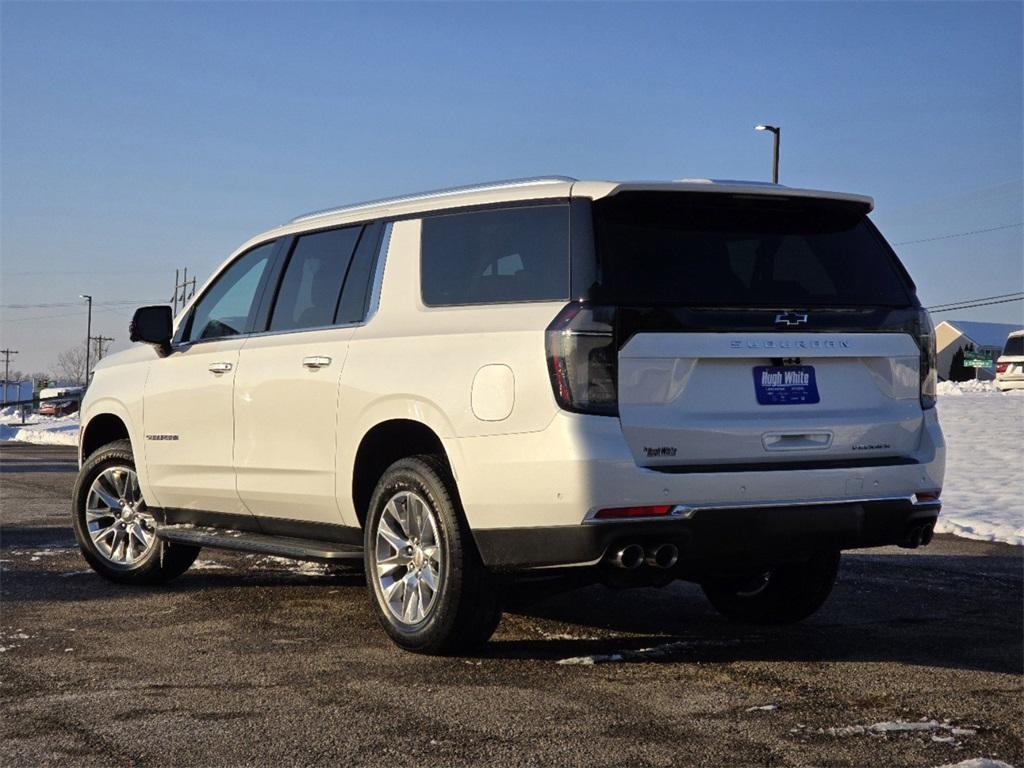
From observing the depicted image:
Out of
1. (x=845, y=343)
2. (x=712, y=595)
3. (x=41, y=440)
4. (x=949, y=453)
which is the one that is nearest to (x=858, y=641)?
(x=712, y=595)

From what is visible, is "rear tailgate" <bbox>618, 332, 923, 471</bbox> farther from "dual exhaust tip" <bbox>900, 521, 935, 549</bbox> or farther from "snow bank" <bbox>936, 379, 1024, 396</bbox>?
"snow bank" <bbox>936, 379, 1024, 396</bbox>

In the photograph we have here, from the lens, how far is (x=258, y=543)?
22.7ft

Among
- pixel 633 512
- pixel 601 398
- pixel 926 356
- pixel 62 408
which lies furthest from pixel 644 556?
pixel 62 408

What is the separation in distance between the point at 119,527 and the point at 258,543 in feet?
5.71

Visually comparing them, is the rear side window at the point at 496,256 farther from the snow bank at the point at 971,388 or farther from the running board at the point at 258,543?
the snow bank at the point at 971,388

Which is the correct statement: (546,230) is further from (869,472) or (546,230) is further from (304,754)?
(304,754)

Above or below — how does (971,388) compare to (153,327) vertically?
below

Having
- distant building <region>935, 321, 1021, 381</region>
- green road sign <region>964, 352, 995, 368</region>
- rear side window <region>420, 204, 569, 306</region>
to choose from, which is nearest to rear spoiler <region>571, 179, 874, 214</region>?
rear side window <region>420, 204, 569, 306</region>

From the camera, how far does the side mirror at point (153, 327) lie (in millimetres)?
7785

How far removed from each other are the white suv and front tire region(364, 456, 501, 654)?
0.01m

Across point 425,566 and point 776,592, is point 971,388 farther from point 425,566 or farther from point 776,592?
point 425,566

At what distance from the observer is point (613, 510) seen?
202 inches

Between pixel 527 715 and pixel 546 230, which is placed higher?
pixel 546 230

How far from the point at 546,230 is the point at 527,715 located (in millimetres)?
2001
